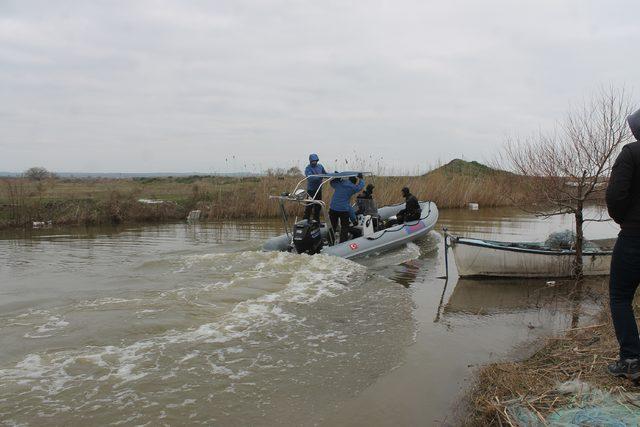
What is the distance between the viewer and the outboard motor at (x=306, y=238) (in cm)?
969

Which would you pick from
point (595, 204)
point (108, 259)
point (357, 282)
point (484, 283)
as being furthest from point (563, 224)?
point (108, 259)

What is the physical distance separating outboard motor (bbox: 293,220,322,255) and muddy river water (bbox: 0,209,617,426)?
0.27 metres

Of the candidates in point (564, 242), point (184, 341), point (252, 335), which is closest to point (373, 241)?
point (564, 242)

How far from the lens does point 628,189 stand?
11.0 ft


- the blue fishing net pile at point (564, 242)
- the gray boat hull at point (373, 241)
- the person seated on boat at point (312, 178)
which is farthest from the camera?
the person seated on boat at point (312, 178)

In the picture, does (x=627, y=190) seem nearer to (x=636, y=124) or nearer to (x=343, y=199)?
(x=636, y=124)

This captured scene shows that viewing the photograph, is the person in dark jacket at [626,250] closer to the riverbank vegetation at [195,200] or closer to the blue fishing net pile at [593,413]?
the blue fishing net pile at [593,413]

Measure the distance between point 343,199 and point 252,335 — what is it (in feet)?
16.2

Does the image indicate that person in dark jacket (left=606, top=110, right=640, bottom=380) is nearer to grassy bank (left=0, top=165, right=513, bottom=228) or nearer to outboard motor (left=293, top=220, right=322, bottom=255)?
outboard motor (left=293, top=220, right=322, bottom=255)

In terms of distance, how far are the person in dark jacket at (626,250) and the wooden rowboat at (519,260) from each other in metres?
5.01

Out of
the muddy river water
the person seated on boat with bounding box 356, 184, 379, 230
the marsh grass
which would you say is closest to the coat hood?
the muddy river water

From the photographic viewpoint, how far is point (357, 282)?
8.47 metres

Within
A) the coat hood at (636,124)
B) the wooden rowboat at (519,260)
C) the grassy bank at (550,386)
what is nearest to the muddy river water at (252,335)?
the wooden rowboat at (519,260)

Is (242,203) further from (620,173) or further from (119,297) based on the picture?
(620,173)
